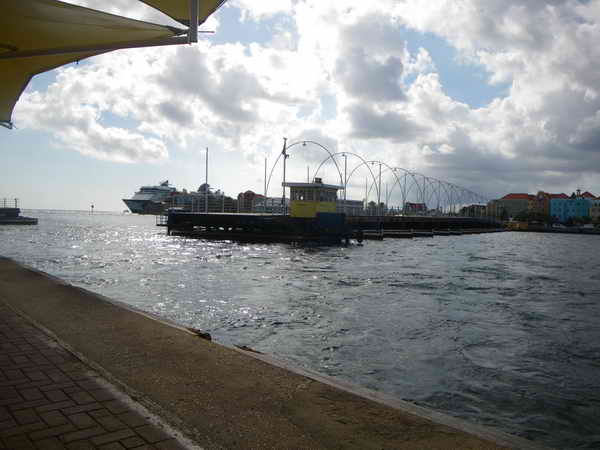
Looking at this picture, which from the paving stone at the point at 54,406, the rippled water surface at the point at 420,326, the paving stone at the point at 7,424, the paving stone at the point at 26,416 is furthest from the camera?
the rippled water surface at the point at 420,326

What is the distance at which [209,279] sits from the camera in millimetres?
17609

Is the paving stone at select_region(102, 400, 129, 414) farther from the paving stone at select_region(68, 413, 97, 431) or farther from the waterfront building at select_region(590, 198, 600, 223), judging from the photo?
the waterfront building at select_region(590, 198, 600, 223)

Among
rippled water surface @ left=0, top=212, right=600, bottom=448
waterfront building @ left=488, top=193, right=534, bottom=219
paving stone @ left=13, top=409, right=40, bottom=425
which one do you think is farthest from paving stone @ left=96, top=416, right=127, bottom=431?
waterfront building @ left=488, top=193, right=534, bottom=219

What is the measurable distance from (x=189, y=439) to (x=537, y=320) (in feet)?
37.7

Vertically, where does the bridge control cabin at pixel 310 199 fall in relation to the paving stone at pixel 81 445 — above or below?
above

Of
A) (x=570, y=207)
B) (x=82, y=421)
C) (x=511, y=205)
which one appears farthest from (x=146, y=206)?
(x=82, y=421)

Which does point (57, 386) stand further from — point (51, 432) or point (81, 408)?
point (51, 432)

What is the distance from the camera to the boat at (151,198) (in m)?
145

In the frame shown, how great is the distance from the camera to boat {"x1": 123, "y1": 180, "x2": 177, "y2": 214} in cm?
14538

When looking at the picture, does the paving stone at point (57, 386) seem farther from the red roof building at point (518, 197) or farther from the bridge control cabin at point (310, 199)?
the red roof building at point (518, 197)

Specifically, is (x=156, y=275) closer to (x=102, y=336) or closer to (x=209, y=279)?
(x=209, y=279)

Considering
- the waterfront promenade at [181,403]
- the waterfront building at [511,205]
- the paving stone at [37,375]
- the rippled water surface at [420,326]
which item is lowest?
the rippled water surface at [420,326]

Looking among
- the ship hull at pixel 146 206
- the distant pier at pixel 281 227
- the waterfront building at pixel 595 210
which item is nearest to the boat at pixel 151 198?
the ship hull at pixel 146 206

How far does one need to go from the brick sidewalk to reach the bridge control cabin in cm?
4022
